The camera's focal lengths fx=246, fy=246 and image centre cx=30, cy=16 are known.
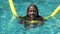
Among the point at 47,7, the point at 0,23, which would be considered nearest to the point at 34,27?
the point at 0,23

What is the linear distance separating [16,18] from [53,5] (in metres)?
1.87

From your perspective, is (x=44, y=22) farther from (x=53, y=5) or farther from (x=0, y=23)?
(x=53, y=5)

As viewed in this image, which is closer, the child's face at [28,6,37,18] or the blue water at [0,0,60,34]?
the child's face at [28,6,37,18]

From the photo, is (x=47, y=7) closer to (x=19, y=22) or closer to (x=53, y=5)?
(x=53, y=5)

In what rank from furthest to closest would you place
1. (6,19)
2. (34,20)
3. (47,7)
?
(47,7), (6,19), (34,20)

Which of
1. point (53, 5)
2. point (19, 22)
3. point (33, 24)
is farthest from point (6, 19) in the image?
point (53, 5)

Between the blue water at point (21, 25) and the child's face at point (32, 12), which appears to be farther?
the blue water at point (21, 25)

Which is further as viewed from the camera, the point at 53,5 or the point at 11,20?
the point at 53,5

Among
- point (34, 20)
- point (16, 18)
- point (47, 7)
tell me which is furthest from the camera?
point (47, 7)

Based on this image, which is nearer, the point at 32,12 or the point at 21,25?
the point at 32,12

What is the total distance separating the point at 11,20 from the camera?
6.53 metres

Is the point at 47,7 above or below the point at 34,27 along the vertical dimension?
above

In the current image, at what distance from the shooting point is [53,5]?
775cm

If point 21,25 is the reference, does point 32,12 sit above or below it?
above
